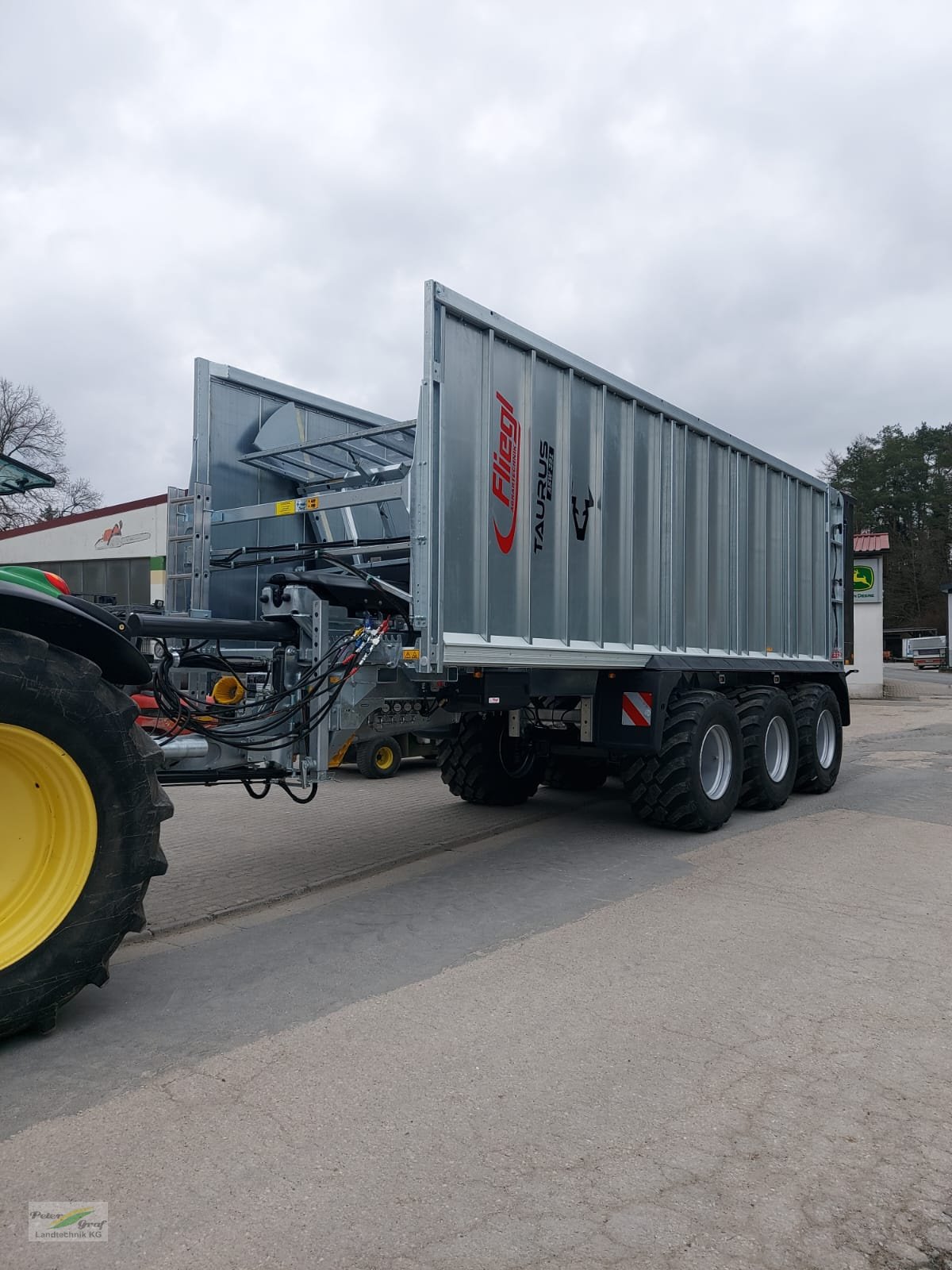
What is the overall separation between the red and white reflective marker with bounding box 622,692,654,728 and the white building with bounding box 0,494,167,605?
55.2ft

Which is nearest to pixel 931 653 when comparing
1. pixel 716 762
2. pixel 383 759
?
pixel 383 759

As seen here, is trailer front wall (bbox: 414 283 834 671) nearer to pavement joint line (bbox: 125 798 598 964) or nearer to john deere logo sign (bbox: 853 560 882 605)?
pavement joint line (bbox: 125 798 598 964)

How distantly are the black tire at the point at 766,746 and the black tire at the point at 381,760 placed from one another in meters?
3.99

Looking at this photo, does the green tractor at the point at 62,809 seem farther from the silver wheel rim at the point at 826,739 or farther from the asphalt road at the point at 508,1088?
the silver wheel rim at the point at 826,739

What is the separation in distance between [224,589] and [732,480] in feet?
16.3

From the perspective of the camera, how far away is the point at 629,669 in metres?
7.75

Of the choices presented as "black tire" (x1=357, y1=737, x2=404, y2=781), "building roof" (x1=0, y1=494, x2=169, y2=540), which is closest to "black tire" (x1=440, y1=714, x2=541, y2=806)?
"black tire" (x1=357, y1=737, x2=404, y2=781)

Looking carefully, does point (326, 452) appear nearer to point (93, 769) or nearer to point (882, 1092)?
point (93, 769)

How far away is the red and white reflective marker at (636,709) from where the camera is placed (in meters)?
7.68

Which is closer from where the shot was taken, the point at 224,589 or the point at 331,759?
the point at 331,759

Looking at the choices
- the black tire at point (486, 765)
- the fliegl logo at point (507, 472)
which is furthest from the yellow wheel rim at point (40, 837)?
the black tire at point (486, 765)

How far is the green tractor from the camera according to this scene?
3664 millimetres

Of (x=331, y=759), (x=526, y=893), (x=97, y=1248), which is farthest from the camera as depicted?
(x=526, y=893)

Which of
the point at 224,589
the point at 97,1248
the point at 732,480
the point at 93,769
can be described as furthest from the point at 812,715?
the point at 97,1248
